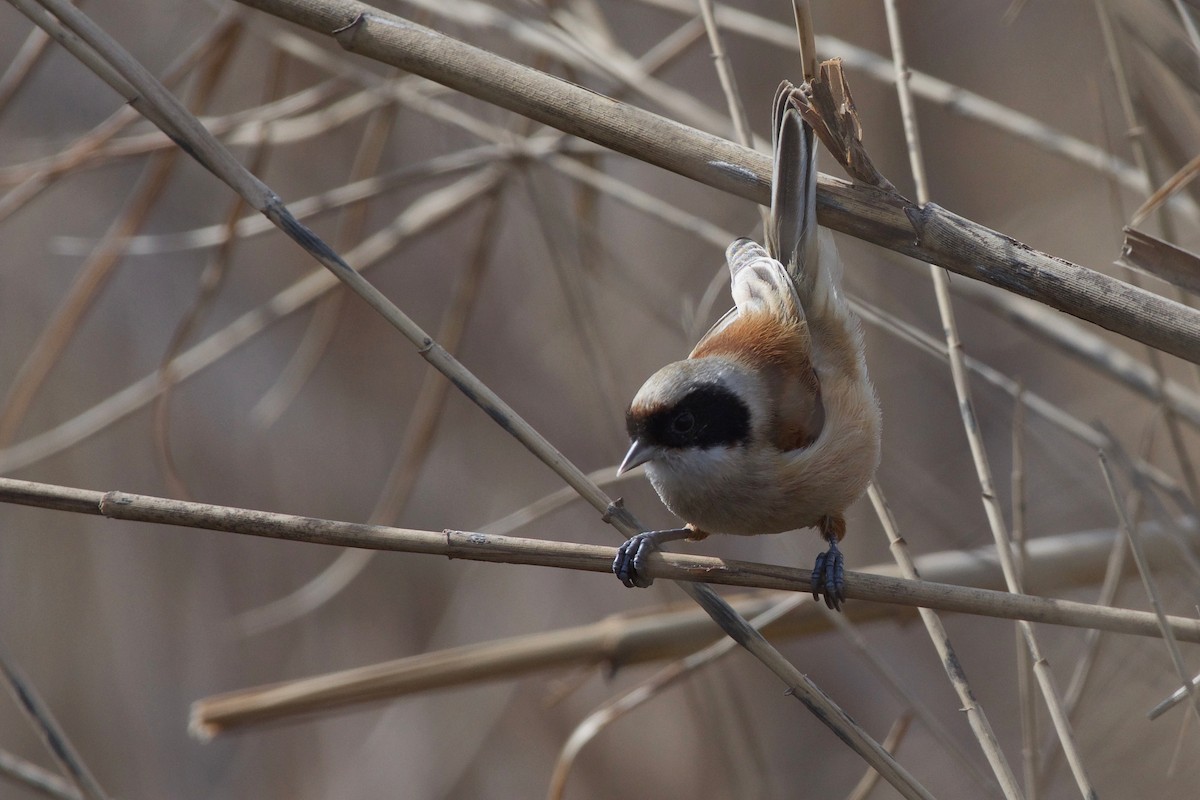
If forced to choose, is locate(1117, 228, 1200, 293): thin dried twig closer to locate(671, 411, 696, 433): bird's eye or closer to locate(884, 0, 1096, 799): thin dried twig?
locate(884, 0, 1096, 799): thin dried twig

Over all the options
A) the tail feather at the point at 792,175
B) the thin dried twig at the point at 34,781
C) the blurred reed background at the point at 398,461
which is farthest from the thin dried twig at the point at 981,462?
the blurred reed background at the point at 398,461

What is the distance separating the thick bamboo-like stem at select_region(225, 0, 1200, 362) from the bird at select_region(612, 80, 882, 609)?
23cm

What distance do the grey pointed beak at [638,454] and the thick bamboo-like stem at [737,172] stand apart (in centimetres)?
61

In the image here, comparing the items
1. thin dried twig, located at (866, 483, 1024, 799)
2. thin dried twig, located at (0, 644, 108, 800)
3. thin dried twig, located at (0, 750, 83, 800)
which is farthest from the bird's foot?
thin dried twig, located at (0, 750, 83, 800)

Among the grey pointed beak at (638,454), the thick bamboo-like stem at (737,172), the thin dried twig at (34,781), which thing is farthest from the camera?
the grey pointed beak at (638,454)

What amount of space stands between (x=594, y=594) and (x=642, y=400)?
3.14 meters

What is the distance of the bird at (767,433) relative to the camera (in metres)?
2.04

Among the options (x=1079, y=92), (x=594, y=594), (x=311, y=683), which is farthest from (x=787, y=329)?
(x=1079, y=92)

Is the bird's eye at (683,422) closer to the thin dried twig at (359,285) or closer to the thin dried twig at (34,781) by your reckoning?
the thin dried twig at (359,285)

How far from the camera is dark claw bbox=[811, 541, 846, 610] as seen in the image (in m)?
1.84

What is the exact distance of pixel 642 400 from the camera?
2.12 meters

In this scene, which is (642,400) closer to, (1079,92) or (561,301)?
(561,301)

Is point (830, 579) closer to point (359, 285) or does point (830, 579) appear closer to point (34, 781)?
point (359, 285)

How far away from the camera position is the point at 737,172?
1.66m
